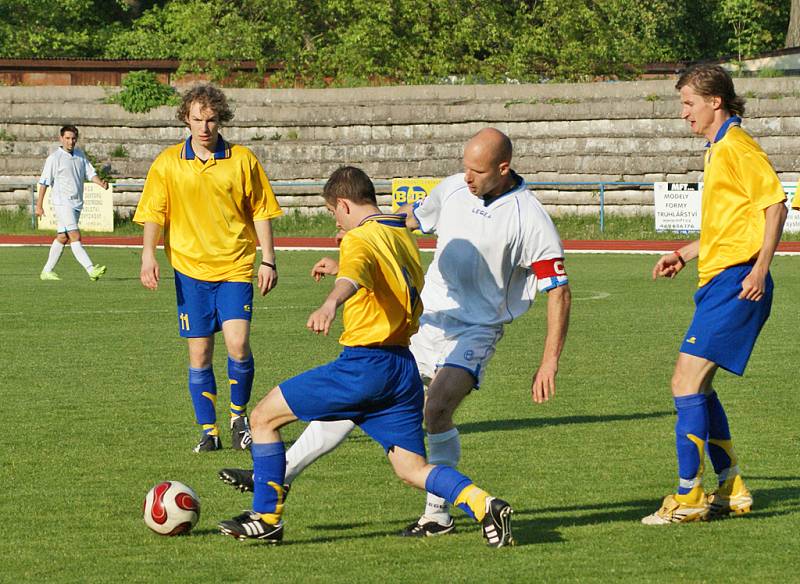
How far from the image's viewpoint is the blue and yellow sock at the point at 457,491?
5566mm

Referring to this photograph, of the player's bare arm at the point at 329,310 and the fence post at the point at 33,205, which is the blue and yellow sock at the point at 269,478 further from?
the fence post at the point at 33,205

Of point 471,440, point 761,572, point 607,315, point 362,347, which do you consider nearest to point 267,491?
point 362,347

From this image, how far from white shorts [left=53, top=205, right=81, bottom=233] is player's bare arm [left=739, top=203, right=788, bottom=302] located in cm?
1489

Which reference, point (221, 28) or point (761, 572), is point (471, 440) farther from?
point (221, 28)

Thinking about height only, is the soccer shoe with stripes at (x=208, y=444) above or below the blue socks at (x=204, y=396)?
below

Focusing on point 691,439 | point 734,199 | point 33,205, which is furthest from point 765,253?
point 33,205

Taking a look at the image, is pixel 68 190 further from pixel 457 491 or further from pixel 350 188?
pixel 457 491

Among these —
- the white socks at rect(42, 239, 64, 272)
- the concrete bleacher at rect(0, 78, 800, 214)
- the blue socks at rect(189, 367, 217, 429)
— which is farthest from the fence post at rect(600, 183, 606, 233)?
the blue socks at rect(189, 367, 217, 429)

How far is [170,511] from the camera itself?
600 cm

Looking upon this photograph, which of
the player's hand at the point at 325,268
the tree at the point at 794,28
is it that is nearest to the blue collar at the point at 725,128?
the player's hand at the point at 325,268

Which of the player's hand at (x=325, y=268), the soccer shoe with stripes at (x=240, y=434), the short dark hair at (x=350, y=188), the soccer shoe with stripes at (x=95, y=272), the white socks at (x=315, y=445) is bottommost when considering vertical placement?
the soccer shoe with stripes at (x=240, y=434)

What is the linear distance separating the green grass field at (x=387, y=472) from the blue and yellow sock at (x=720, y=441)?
251 millimetres

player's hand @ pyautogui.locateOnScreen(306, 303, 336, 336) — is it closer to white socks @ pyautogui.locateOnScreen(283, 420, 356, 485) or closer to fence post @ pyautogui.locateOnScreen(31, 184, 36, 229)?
white socks @ pyautogui.locateOnScreen(283, 420, 356, 485)

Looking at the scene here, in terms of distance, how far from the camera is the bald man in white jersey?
600 cm
